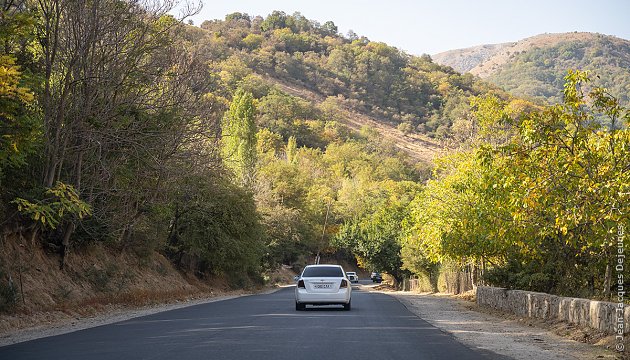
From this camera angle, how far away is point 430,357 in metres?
12.8

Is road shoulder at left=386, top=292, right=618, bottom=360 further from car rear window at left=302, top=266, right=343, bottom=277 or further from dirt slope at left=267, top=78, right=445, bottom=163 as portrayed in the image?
dirt slope at left=267, top=78, right=445, bottom=163

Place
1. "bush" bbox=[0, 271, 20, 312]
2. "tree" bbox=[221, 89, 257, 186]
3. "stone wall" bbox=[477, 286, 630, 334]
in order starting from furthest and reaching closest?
"tree" bbox=[221, 89, 257, 186] → "bush" bbox=[0, 271, 20, 312] → "stone wall" bbox=[477, 286, 630, 334]

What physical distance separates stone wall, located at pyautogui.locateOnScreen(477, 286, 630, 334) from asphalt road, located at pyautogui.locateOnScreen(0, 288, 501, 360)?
11.0ft

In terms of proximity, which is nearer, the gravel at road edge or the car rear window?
the gravel at road edge

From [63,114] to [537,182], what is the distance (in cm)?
1510

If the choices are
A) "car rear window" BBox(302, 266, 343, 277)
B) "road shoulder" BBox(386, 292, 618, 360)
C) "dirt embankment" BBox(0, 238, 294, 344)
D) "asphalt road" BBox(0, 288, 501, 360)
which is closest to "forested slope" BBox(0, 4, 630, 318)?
"dirt embankment" BBox(0, 238, 294, 344)

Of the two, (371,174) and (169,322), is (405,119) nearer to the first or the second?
(371,174)

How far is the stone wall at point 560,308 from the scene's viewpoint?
1584 cm

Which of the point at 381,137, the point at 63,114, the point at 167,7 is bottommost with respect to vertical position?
the point at 63,114

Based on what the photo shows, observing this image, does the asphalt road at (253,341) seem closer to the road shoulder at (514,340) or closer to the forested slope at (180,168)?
the road shoulder at (514,340)

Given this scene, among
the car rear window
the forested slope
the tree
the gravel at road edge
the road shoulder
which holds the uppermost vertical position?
the tree

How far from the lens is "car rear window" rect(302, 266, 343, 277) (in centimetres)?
2680

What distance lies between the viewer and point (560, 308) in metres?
19.8

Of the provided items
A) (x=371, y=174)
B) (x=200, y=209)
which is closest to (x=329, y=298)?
(x=200, y=209)
